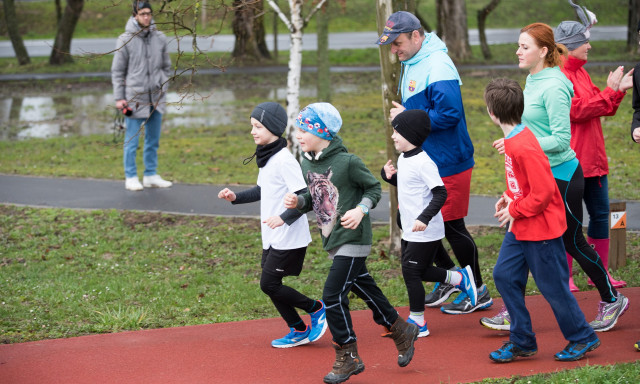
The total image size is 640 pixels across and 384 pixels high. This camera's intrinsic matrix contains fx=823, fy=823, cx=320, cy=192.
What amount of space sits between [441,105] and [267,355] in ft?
7.08

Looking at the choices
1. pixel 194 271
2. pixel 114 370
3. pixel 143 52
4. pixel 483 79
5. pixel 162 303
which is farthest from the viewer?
pixel 483 79

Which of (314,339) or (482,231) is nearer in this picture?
(314,339)

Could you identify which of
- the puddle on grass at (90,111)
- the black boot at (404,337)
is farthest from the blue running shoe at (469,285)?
the puddle on grass at (90,111)

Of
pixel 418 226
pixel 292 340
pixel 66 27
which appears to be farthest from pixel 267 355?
pixel 66 27

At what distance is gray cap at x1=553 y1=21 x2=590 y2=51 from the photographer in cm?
616

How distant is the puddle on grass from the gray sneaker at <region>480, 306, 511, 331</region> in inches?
378

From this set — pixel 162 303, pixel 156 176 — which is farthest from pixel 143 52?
pixel 162 303

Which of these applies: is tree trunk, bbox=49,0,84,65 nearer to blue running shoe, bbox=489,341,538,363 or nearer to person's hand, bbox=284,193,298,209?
person's hand, bbox=284,193,298,209

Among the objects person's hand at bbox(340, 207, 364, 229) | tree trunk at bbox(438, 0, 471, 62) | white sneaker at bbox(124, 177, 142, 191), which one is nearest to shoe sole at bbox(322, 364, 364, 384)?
person's hand at bbox(340, 207, 364, 229)

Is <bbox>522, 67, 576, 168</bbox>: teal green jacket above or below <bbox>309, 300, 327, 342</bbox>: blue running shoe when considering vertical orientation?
above

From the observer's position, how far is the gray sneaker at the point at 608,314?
568 centimetres

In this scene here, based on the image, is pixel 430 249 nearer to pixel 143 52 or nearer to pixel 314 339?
pixel 314 339

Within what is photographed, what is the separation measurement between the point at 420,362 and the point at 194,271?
318 cm

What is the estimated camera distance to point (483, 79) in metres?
22.8
